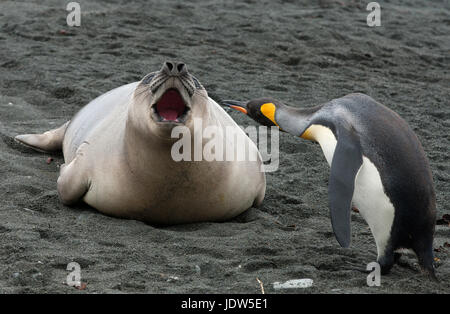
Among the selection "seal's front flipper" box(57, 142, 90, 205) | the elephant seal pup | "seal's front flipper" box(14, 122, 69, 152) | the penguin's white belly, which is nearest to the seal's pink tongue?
the elephant seal pup

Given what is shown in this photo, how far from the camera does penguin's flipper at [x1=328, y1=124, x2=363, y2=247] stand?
10.9 ft

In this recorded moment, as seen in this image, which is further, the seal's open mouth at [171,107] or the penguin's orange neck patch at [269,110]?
the penguin's orange neck patch at [269,110]

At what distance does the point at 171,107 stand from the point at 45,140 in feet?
6.33

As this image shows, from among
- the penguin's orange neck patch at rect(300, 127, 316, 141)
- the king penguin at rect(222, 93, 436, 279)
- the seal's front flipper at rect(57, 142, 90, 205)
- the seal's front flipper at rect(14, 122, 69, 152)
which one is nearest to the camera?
the king penguin at rect(222, 93, 436, 279)

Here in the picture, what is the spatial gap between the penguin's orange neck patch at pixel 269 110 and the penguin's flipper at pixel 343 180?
0.87 m

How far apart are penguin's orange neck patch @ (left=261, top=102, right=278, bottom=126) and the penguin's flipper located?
0.87 meters

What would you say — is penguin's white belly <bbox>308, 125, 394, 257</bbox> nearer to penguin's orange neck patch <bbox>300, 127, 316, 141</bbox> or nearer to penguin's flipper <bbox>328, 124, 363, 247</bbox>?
penguin's flipper <bbox>328, 124, 363, 247</bbox>

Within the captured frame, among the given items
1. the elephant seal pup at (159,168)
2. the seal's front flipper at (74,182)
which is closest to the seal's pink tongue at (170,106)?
the elephant seal pup at (159,168)

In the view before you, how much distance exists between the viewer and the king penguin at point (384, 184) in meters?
3.45

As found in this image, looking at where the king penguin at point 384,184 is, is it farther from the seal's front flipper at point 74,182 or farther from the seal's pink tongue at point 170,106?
the seal's front flipper at point 74,182

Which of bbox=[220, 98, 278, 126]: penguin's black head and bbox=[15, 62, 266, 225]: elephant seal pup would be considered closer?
bbox=[15, 62, 266, 225]: elephant seal pup

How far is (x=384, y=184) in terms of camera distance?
3.49m

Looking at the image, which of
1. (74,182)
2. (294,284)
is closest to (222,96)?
(74,182)

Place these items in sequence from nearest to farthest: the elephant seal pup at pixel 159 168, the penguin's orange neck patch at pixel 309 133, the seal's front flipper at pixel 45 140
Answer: the elephant seal pup at pixel 159 168 < the penguin's orange neck patch at pixel 309 133 < the seal's front flipper at pixel 45 140
